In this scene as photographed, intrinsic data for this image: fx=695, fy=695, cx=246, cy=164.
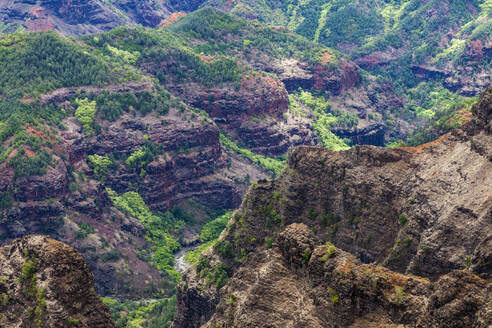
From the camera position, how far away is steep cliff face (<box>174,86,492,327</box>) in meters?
49.8

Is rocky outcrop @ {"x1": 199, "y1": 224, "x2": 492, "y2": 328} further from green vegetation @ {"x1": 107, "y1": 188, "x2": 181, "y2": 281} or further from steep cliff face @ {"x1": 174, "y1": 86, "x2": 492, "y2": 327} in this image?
green vegetation @ {"x1": 107, "y1": 188, "x2": 181, "y2": 281}

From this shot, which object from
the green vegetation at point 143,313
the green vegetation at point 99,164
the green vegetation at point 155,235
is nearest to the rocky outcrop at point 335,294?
the green vegetation at point 143,313

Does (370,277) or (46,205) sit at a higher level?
(370,277)

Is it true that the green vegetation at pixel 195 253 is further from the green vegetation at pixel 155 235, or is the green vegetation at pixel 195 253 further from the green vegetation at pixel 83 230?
the green vegetation at pixel 83 230

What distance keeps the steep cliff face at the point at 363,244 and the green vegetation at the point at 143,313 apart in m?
30.0

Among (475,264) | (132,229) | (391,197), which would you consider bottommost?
(132,229)

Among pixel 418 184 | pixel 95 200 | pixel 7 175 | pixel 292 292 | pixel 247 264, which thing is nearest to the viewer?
pixel 292 292

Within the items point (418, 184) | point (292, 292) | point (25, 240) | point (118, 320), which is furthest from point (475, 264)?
point (118, 320)

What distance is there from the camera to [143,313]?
149m

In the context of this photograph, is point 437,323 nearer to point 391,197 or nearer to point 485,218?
point 485,218

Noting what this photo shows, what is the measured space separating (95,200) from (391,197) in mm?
114557

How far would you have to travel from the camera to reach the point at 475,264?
59.2 meters

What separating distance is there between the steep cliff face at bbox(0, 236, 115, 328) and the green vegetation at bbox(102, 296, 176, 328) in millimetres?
75569

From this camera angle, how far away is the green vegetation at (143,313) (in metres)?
136
